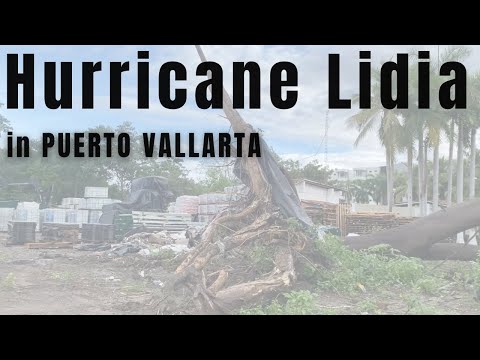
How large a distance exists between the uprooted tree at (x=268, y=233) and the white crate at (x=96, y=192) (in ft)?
3.55

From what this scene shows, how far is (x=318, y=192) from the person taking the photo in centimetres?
539

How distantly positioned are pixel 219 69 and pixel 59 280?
2.69 m

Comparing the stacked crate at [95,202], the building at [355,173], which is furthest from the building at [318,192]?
the stacked crate at [95,202]

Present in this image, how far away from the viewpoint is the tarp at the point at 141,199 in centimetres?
528

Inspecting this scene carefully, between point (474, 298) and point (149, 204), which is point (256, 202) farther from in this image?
point (474, 298)

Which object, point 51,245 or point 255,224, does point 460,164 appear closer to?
point 255,224

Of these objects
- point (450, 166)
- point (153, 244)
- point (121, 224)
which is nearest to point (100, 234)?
point (121, 224)

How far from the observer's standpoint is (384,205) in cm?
537

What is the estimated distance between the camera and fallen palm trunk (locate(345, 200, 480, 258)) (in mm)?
5305
